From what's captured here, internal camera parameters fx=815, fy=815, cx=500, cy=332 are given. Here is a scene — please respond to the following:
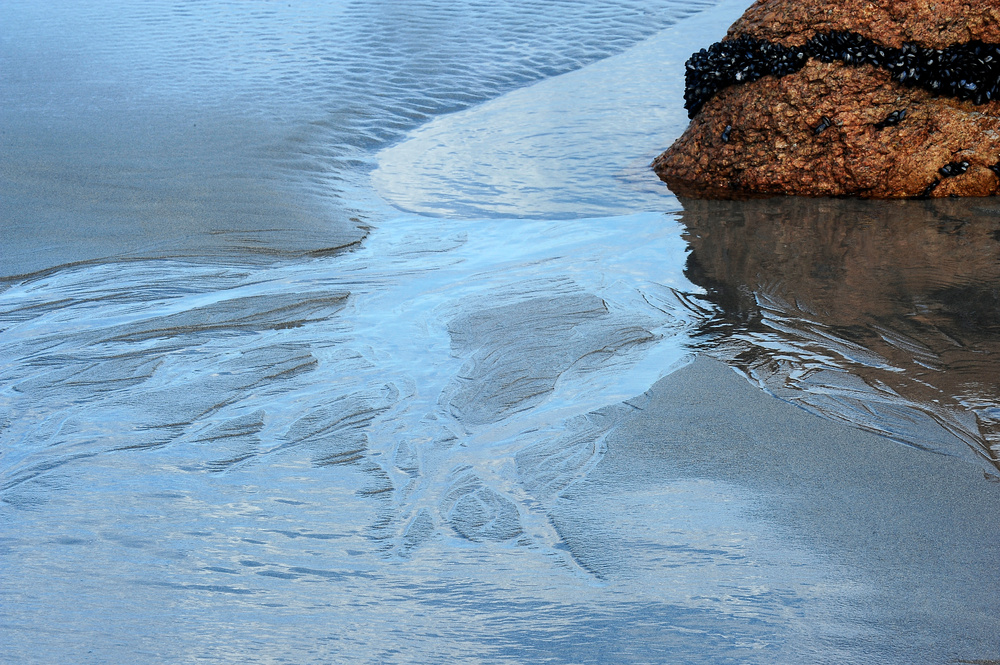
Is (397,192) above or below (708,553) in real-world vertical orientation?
above

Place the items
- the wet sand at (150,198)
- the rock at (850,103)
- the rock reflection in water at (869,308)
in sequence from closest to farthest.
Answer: the rock reflection in water at (869,308) < the wet sand at (150,198) < the rock at (850,103)

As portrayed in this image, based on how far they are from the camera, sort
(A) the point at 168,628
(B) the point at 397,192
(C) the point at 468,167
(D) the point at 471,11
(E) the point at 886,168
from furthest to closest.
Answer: (D) the point at 471,11 < (C) the point at 468,167 < (B) the point at 397,192 < (E) the point at 886,168 < (A) the point at 168,628

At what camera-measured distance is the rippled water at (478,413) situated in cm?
195

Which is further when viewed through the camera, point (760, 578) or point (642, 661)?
point (760, 578)

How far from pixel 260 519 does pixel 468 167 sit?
4176mm

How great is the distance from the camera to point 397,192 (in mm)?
5691

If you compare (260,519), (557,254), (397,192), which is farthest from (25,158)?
(260,519)

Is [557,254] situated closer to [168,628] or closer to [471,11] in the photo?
[168,628]

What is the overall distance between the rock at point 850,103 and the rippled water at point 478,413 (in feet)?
1.09

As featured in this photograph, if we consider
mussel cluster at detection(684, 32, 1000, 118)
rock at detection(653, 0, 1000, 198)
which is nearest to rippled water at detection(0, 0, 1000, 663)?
rock at detection(653, 0, 1000, 198)

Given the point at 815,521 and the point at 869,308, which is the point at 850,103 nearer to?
the point at 869,308

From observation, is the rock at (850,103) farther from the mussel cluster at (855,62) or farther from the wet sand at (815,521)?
the wet sand at (815,521)

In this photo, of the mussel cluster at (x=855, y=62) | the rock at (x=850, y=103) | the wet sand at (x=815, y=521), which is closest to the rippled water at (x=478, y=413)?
the wet sand at (x=815, y=521)

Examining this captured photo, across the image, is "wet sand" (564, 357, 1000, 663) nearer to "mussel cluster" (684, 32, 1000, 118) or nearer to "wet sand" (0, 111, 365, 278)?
"wet sand" (0, 111, 365, 278)
